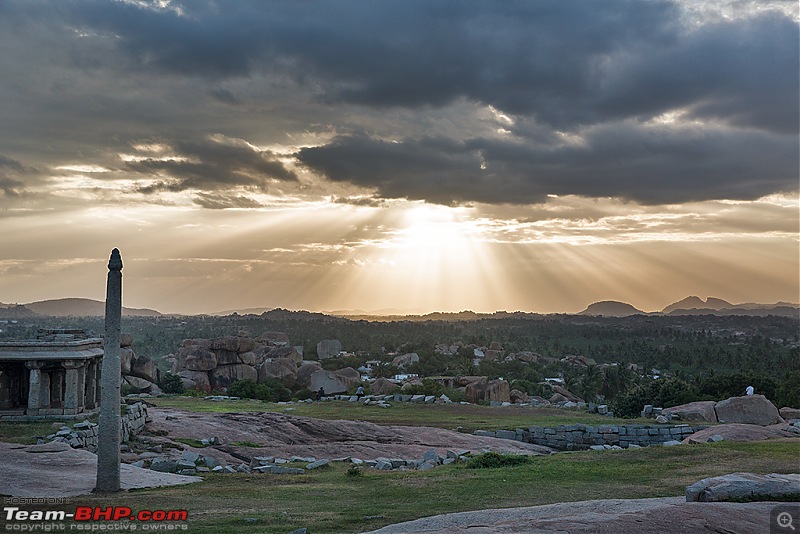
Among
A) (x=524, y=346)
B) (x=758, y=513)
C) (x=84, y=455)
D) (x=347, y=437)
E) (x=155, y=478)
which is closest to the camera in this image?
(x=758, y=513)

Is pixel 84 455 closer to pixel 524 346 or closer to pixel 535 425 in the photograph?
pixel 535 425

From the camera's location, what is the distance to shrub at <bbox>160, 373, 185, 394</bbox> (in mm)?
59828

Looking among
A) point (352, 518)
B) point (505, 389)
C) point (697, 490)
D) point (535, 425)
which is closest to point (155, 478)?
point (352, 518)

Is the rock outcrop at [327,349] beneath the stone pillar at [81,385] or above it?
beneath

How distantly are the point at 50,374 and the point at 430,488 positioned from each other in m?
20.4

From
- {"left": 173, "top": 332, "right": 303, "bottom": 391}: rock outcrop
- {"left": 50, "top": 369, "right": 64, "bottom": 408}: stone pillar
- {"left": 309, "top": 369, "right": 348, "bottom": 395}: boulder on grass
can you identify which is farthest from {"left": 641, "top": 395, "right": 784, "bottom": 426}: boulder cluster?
{"left": 173, "top": 332, "right": 303, "bottom": 391}: rock outcrop

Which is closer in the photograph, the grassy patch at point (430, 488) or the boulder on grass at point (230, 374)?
the grassy patch at point (430, 488)

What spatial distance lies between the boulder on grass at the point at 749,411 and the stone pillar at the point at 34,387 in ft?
108

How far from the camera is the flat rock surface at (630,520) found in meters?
11.1

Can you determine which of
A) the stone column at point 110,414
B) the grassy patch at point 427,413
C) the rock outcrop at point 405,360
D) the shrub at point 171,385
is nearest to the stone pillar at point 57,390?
the grassy patch at point 427,413

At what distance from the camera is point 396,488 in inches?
786

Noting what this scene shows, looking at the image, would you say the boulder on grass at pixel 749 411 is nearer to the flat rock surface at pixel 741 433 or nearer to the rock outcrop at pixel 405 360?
the flat rock surface at pixel 741 433

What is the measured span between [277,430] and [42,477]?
17.8 meters

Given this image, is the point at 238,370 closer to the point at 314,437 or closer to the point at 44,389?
the point at 314,437
